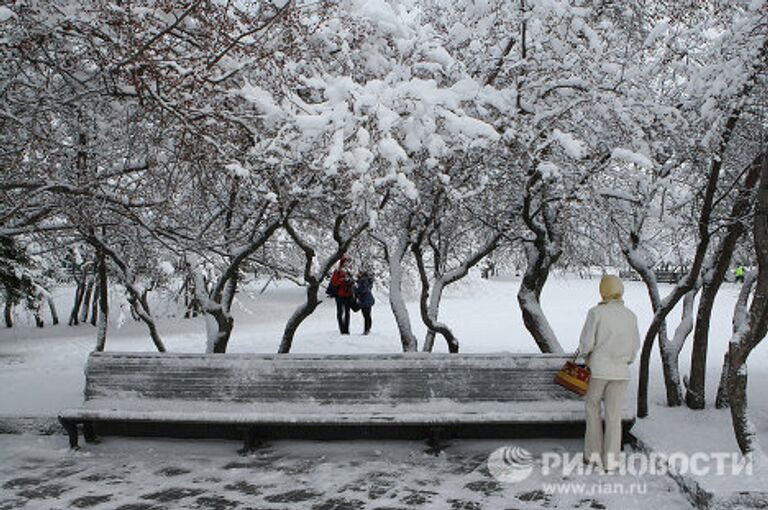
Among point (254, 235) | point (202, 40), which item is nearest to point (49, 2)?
point (202, 40)

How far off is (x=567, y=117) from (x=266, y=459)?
15.3ft

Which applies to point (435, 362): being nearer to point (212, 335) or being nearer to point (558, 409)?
point (558, 409)

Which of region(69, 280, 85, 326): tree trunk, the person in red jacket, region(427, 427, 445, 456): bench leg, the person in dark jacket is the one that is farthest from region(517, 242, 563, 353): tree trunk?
region(69, 280, 85, 326): tree trunk

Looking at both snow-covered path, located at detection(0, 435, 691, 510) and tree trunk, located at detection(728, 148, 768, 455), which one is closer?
tree trunk, located at detection(728, 148, 768, 455)

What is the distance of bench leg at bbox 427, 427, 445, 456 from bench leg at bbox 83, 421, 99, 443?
129 inches

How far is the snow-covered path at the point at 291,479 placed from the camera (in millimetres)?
5453

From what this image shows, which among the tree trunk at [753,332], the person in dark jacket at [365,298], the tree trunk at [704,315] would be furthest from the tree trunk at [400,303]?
the person in dark jacket at [365,298]

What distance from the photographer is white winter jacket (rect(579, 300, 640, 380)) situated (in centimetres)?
606

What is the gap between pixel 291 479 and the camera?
6027 millimetres

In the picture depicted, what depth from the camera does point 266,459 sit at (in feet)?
21.7

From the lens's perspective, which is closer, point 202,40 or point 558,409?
point 202,40

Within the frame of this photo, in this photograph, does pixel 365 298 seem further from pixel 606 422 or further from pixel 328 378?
pixel 606 422

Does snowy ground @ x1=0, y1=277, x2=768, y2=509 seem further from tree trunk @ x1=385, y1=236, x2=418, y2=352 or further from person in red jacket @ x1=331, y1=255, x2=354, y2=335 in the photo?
person in red jacket @ x1=331, y1=255, x2=354, y2=335

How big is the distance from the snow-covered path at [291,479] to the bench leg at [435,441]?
0.24 ft
